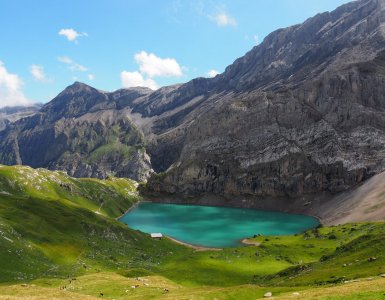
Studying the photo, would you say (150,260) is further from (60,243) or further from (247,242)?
(247,242)

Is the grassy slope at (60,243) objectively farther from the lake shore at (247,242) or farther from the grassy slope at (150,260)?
the lake shore at (247,242)

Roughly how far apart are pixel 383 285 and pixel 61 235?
85622mm

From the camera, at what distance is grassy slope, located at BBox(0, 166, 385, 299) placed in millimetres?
57156

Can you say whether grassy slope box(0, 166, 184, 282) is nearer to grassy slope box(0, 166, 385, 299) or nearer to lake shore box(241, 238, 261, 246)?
grassy slope box(0, 166, 385, 299)

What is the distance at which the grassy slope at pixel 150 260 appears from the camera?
57.2 m

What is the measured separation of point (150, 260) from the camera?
108m

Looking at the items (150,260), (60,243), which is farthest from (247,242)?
(60,243)

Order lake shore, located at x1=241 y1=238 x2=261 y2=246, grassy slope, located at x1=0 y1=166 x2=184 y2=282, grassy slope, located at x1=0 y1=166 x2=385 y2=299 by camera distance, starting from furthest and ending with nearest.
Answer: lake shore, located at x1=241 y1=238 x2=261 y2=246 → grassy slope, located at x1=0 y1=166 x2=184 y2=282 → grassy slope, located at x1=0 y1=166 x2=385 y2=299

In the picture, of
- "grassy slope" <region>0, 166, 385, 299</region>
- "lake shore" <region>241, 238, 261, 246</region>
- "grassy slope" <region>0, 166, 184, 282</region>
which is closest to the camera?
"grassy slope" <region>0, 166, 385, 299</region>

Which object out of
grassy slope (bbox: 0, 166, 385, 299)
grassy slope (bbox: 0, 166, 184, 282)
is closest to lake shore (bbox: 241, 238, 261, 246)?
grassy slope (bbox: 0, 166, 385, 299)

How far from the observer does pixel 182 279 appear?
8562cm

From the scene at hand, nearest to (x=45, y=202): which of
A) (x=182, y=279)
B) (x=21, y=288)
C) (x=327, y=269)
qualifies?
(x=182, y=279)

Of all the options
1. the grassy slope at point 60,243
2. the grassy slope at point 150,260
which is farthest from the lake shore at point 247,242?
the grassy slope at point 60,243

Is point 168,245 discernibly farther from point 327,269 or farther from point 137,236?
point 327,269
